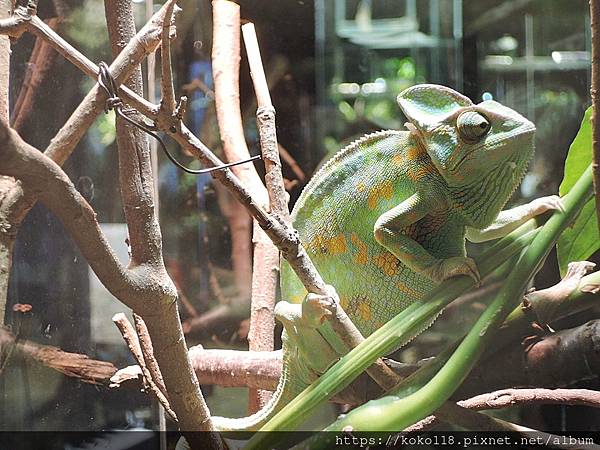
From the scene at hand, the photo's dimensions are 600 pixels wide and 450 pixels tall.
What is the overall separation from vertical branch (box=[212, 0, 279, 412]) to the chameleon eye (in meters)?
0.40

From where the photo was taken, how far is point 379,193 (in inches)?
34.8

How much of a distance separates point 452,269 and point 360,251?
0.46ft

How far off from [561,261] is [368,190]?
27 centimetres

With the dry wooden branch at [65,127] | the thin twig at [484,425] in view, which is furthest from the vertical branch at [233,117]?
the thin twig at [484,425]

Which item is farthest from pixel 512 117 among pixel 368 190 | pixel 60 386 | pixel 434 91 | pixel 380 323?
pixel 60 386

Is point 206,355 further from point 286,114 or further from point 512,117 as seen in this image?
point 512,117

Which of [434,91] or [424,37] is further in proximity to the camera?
[424,37]

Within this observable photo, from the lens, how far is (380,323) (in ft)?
2.87

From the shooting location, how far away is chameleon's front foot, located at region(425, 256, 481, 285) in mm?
787

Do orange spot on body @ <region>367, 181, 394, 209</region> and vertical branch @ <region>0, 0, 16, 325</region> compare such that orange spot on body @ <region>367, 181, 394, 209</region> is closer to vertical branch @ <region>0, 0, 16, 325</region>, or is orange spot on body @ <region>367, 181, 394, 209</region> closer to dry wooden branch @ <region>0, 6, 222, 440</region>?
dry wooden branch @ <region>0, 6, 222, 440</region>

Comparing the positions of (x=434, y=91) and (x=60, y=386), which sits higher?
(x=434, y=91)

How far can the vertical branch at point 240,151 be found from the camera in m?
1.04

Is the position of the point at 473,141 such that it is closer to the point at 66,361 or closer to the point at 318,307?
the point at 318,307

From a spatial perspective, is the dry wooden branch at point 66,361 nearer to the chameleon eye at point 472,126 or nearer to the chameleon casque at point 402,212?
the chameleon casque at point 402,212
